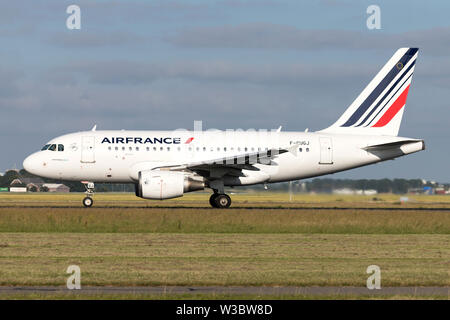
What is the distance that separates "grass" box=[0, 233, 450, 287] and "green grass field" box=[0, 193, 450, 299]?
1.0 inches

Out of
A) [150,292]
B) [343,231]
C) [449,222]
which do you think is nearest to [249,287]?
[150,292]

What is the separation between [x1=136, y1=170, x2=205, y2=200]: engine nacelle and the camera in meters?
39.6

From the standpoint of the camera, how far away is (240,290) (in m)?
15.8

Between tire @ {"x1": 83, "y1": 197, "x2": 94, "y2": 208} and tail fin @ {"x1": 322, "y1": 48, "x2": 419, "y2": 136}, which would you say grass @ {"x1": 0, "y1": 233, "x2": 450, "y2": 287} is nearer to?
tire @ {"x1": 83, "y1": 197, "x2": 94, "y2": 208}

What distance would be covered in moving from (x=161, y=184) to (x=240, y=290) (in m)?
24.3

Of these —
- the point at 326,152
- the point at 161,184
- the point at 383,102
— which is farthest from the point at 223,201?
the point at 383,102

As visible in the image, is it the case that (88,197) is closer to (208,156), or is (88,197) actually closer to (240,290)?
(208,156)

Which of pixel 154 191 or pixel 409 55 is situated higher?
pixel 409 55

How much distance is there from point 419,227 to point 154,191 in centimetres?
1376

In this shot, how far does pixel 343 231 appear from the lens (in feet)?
105

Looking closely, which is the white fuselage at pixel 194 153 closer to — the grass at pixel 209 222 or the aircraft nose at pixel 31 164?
the aircraft nose at pixel 31 164

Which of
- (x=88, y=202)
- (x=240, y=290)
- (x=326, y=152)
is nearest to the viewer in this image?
(x=240, y=290)

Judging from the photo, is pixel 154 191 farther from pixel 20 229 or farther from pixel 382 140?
pixel 382 140

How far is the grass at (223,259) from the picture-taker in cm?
1720
